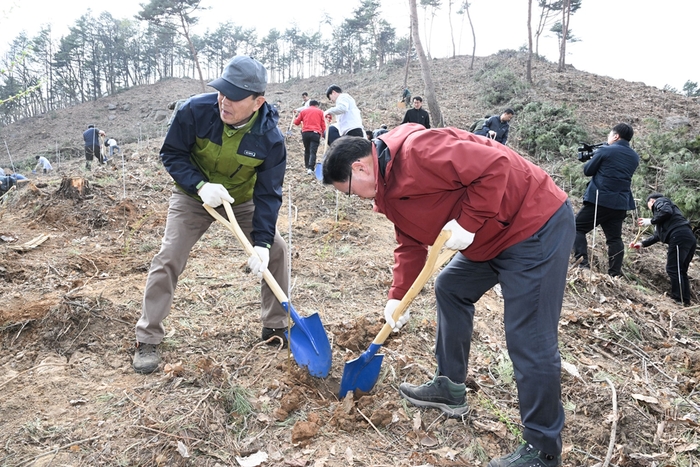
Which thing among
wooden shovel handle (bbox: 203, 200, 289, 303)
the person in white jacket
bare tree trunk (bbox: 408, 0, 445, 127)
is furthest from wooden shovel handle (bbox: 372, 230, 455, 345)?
bare tree trunk (bbox: 408, 0, 445, 127)

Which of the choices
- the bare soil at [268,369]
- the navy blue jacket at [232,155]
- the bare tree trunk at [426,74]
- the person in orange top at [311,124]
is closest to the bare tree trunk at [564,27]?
the bare tree trunk at [426,74]

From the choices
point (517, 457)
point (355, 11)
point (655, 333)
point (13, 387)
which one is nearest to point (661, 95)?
point (655, 333)

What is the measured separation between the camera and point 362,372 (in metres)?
2.43

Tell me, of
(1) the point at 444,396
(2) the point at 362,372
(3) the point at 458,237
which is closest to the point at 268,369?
(2) the point at 362,372

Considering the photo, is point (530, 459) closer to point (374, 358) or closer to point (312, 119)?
point (374, 358)

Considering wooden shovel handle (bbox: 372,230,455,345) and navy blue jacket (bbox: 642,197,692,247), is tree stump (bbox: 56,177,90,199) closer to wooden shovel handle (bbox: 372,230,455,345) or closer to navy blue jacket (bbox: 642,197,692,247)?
wooden shovel handle (bbox: 372,230,455,345)

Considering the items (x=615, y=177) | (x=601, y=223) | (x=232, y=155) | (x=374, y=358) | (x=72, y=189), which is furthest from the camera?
(x=72, y=189)

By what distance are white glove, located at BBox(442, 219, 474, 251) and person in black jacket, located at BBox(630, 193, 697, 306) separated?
5323 mm

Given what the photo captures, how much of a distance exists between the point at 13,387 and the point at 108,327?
0.67 m

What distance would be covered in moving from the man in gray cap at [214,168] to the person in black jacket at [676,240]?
219 inches

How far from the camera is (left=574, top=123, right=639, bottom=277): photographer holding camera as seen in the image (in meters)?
5.30

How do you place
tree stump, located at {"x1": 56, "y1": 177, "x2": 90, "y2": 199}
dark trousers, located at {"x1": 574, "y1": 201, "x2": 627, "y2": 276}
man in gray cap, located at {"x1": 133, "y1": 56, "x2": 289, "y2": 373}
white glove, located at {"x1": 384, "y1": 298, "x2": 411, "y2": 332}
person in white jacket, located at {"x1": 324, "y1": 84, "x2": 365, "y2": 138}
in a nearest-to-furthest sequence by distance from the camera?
1. white glove, located at {"x1": 384, "y1": 298, "x2": 411, "y2": 332}
2. man in gray cap, located at {"x1": 133, "y1": 56, "x2": 289, "y2": 373}
3. dark trousers, located at {"x1": 574, "y1": 201, "x2": 627, "y2": 276}
4. tree stump, located at {"x1": 56, "y1": 177, "x2": 90, "y2": 199}
5. person in white jacket, located at {"x1": 324, "y1": 84, "x2": 365, "y2": 138}

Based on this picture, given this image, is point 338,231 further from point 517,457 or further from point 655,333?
point 517,457

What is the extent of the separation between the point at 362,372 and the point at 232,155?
1542mm
